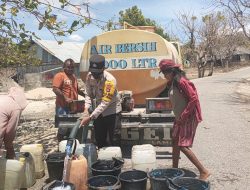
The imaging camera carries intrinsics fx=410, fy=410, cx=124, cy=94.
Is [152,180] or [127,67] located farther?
[127,67]

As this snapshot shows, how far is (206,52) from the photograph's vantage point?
4541 centimetres

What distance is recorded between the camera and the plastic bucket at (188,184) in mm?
4637

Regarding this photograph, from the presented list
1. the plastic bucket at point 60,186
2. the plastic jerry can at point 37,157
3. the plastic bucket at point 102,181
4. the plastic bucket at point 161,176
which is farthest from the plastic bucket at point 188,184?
the plastic jerry can at point 37,157

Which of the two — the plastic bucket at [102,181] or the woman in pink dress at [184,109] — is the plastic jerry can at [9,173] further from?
the woman in pink dress at [184,109]

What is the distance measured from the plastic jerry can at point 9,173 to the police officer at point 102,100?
136cm

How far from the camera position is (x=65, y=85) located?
7.98m

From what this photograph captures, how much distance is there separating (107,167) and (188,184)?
1393 mm

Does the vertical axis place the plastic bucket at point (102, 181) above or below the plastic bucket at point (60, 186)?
below

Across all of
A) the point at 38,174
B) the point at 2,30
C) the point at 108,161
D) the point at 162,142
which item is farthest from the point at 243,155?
the point at 2,30

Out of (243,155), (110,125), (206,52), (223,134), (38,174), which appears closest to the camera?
(38,174)

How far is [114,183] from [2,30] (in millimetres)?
4186

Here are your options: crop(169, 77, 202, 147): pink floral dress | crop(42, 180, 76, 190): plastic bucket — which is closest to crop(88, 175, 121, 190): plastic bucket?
crop(42, 180, 76, 190): plastic bucket

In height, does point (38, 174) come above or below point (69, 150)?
below

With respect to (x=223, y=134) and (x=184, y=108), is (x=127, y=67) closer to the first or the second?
(x=184, y=108)
